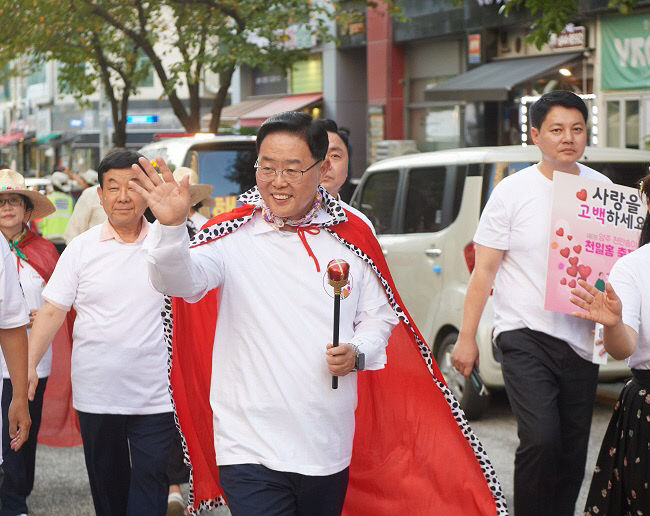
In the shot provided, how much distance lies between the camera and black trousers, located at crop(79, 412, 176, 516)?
5516 millimetres

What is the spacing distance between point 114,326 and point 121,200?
1.86ft

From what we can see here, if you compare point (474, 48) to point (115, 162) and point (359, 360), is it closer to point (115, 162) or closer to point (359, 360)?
point (115, 162)

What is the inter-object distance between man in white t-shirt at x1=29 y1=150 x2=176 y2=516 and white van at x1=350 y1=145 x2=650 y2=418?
11.5ft

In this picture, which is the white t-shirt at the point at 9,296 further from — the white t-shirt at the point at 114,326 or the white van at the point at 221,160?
the white van at the point at 221,160

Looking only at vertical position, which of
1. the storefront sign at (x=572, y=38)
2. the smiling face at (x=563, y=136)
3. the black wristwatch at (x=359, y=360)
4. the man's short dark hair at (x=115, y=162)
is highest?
the storefront sign at (x=572, y=38)

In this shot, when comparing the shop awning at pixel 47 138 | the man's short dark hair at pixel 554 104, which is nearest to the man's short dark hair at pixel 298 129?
the man's short dark hair at pixel 554 104

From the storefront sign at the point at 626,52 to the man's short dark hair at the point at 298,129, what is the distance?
48.3ft

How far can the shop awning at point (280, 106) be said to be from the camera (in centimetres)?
2966

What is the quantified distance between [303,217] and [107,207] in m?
1.88

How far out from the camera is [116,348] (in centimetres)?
551

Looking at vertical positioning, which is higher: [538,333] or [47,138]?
[47,138]

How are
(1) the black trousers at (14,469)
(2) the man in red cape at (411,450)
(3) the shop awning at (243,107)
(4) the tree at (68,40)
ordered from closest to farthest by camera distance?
(2) the man in red cape at (411,450) < (1) the black trousers at (14,469) < (4) the tree at (68,40) < (3) the shop awning at (243,107)

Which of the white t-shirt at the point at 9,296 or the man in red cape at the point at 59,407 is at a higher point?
the white t-shirt at the point at 9,296

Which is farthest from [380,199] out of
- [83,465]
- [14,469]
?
[14,469]
